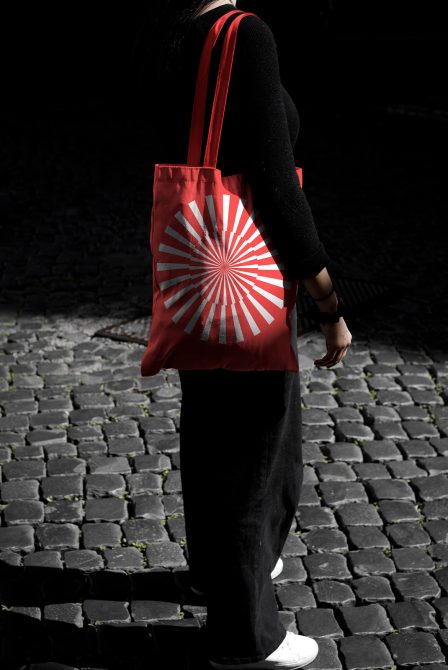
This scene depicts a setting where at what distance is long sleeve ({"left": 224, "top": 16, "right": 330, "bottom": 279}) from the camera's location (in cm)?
217

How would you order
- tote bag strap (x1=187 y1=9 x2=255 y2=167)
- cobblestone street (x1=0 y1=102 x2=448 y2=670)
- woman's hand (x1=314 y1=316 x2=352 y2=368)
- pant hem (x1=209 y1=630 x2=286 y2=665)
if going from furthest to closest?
1. cobblestone street (x1=0 y1=102 x2=448 y2=670)
2. pant hem (x1=209 y1=630 x2=286 y2=665)
3. woman's hand (x1=314 y1=316 x2=352 y2=368)
4. tote bag strap (x1=187 y1=9 x2=255 y2=167)

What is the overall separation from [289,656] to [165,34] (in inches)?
63.0

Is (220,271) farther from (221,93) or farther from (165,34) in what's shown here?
(165,34)

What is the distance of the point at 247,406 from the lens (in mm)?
2473

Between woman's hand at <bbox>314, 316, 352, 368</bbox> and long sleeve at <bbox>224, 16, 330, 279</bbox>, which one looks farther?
woman's hand at <bbox>314, 316, 352, 368</bbox>

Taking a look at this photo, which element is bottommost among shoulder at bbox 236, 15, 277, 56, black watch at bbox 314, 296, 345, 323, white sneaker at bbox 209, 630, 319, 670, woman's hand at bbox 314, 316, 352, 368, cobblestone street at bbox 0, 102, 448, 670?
white sneaker at bbox 209, 630, 319, 670

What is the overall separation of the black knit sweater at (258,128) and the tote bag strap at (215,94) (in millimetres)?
14

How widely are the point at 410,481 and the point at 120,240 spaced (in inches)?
165

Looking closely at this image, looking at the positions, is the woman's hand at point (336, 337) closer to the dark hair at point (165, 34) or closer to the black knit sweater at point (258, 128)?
the black knit sweater at point (258, 128)

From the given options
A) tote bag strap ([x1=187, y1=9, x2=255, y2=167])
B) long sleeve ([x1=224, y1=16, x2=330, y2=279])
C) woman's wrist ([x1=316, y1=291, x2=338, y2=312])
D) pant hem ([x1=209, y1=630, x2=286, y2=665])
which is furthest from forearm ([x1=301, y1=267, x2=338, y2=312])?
pant hem ([x1=209, y1=630, x2=286, y2=665])

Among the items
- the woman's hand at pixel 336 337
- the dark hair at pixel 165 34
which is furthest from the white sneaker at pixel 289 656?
the dark hair at pixel 165 34

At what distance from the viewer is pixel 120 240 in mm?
7492

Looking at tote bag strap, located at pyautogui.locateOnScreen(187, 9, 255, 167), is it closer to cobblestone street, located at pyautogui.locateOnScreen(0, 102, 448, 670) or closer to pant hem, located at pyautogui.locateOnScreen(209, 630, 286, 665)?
pant hem, located at pyautogui.locateOnScreen(209, 630, 286, 665)

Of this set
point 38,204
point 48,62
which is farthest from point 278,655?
point 48,62
